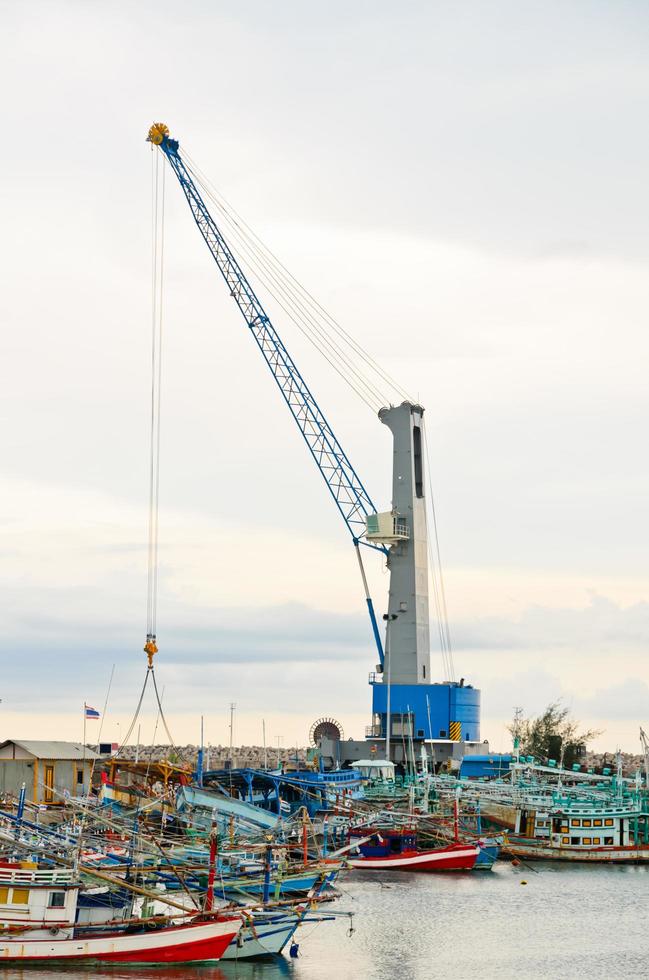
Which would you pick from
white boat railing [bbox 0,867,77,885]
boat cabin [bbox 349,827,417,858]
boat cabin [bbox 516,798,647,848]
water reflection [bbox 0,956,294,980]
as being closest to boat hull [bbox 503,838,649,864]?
boat cabin [bbox 516,798,647,848]

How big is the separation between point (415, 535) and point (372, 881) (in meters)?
40.4

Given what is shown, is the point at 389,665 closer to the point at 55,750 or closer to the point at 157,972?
the point at 55,750

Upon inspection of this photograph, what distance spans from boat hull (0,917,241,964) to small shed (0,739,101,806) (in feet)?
135

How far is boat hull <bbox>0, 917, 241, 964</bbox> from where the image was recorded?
5019 cm

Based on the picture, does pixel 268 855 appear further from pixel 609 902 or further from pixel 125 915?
pixel 609 902

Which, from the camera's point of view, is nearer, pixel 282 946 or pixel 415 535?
pixel 282 946

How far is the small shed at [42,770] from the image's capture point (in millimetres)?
93938

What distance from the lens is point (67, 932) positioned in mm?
50531

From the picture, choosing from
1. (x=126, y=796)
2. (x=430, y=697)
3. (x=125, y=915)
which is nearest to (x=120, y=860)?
(x=125, y=915)

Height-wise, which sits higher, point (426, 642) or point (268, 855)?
point (426, 642)

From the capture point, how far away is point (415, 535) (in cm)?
11850

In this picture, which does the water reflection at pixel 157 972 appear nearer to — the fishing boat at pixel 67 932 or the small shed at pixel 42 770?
the fishing boat at pixel 67 932

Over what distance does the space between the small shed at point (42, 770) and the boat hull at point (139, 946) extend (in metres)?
41.1

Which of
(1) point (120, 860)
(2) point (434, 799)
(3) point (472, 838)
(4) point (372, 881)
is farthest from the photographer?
(2) point (434, 799)
